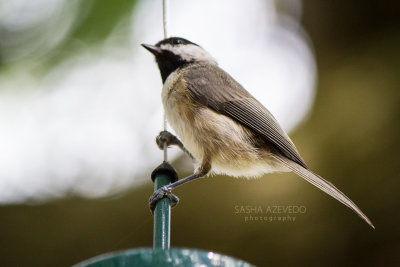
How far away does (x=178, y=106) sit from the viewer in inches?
123

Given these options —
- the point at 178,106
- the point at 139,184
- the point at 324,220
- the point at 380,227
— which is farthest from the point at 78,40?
the point at 380,227

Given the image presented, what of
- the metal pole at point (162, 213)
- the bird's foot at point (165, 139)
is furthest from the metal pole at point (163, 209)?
the bird's foot at point (165, 139)

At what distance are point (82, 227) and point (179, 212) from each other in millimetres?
737

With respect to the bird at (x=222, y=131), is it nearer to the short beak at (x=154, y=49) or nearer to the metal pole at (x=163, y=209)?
the short beak at (x=154, y=49)

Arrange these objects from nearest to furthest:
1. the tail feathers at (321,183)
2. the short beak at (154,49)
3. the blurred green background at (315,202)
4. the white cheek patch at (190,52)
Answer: the tail feathers at (321,183)
the short beak at (154,49)
the white cheek patch at (190,52)
the blurred green background at (315,202)

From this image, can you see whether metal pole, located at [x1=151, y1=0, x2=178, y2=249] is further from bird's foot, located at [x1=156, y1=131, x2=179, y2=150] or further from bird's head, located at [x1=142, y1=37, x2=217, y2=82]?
bird's head, located at [x1=142, y1=37, x2=217, y2=82]

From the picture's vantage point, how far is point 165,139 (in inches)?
119

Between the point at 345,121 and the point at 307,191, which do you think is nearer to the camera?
the point at 307,191

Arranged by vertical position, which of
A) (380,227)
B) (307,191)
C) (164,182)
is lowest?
(380,227)

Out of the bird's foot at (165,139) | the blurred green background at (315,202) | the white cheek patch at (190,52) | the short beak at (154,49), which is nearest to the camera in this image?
the bird's foot at (165,139)

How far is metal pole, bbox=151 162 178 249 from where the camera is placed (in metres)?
1.83

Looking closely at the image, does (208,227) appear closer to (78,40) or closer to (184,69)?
(184,69)

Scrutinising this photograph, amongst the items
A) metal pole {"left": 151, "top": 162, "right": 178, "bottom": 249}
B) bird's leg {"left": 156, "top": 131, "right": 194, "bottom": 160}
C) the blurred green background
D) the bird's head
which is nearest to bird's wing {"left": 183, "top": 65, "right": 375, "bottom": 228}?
the bird's head

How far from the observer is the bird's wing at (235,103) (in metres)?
3.07
